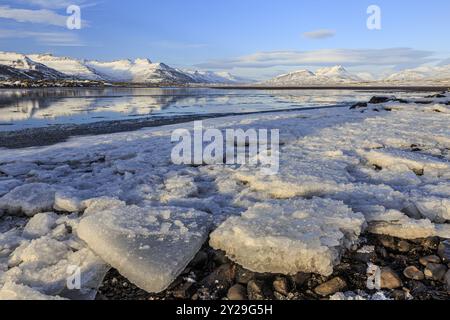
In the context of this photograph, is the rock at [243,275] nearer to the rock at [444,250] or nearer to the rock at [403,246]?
the rock at [403,246]

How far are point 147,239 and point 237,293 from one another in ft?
4.13

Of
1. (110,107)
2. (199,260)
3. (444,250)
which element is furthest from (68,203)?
(110,107)

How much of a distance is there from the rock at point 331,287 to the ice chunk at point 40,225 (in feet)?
11.1

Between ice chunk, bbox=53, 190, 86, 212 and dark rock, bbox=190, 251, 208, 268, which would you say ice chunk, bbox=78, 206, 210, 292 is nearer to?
dark rock, bbox=190, 251, 208, 268

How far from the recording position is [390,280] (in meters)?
3.61

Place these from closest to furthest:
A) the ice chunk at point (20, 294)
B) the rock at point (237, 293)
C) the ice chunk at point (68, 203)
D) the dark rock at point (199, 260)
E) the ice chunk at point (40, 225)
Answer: the ice chunk at point (20, 294)
the rock at point (237, 293)
the dark rock at point (199, 260)
the ice chunk at point (40, 225)
the ice chunk at point (68, 203)

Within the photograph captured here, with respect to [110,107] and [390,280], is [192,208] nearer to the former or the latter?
[390,280]

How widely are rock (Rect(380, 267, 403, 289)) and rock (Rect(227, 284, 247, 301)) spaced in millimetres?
1317

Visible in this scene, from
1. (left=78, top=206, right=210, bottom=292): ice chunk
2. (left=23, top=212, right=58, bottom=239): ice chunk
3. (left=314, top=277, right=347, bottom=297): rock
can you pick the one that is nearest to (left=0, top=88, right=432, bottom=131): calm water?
(left=23, top=212, right=58, bottom=239): ice chunk

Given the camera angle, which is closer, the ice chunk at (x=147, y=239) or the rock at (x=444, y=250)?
the ice chunk at (x=147, y=239)

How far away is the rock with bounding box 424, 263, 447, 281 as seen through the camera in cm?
368

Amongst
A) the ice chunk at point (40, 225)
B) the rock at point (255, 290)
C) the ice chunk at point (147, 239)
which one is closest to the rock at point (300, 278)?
the rock at point (255, 290)

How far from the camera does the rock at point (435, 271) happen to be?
3.68m

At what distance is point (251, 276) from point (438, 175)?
4733 mm
